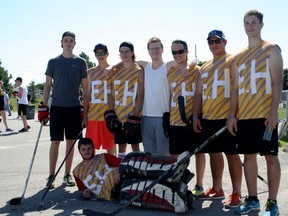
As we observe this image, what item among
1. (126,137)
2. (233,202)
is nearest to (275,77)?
(233,202)

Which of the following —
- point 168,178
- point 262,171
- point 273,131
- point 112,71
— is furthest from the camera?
point 262,171

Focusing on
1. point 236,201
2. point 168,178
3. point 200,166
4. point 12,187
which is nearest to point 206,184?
point 200,166

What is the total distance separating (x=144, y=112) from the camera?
5664mm

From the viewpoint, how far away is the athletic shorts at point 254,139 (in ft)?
14.0

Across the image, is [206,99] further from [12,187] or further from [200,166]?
[12,187]

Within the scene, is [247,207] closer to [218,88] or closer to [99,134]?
[218,88]

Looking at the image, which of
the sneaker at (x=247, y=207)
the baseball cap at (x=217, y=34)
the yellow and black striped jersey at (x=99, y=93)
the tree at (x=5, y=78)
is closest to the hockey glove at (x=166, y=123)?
the yellow and black striped jersey at (x=99, y=93)

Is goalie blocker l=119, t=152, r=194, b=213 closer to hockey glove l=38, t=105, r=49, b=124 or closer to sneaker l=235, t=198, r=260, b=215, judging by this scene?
sneaker l=235, t=198, r=260, b=215

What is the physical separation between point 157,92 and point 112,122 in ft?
2.48

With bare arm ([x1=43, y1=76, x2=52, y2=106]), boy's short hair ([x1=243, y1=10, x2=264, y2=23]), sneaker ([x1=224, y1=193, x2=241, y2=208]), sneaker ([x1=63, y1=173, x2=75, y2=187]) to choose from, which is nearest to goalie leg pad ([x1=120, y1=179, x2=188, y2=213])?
sneaker ([x1=224, y1=193, x2=241, y2=208])

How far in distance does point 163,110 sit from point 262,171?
254 centimetres

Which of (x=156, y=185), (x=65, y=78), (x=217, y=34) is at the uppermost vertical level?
(x=217, y=34)

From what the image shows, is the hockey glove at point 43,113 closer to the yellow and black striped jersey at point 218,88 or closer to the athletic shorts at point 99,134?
the athletic shorts at point 99,134

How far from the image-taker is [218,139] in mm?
4949
